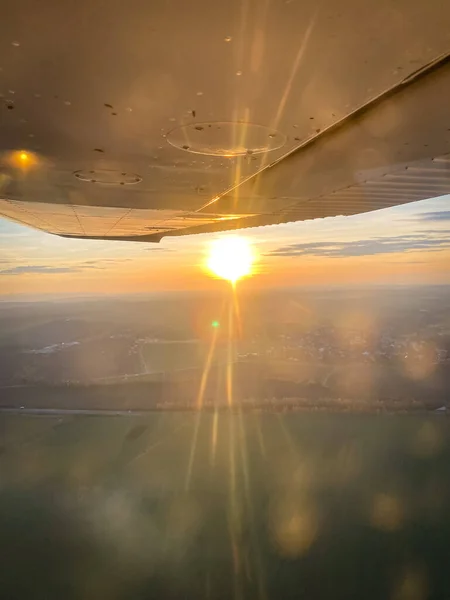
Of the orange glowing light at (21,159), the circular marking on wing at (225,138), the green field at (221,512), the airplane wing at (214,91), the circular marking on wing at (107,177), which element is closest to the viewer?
the airplane wing at (214,91)

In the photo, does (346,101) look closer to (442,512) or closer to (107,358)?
(442,512)

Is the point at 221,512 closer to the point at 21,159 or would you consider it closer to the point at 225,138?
the point at 21,159

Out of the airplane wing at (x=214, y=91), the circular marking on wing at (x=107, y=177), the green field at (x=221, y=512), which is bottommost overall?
the green field at (x=221, y=512)

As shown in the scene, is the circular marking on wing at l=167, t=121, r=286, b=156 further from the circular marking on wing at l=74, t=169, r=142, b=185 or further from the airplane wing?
the circular marking on wing at l=74, t=169, r=142, b=185

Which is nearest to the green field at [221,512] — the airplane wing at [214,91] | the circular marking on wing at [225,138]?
the airplane wing at [214,91]

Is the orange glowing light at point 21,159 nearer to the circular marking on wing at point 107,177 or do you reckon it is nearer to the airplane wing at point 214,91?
the airplane wing at point 214,91

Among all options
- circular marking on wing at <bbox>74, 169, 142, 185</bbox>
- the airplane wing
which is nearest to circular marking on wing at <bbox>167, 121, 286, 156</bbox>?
the airplane wing

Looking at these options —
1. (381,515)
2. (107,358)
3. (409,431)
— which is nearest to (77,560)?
(381,515)

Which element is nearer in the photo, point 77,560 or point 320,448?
point 77,560
